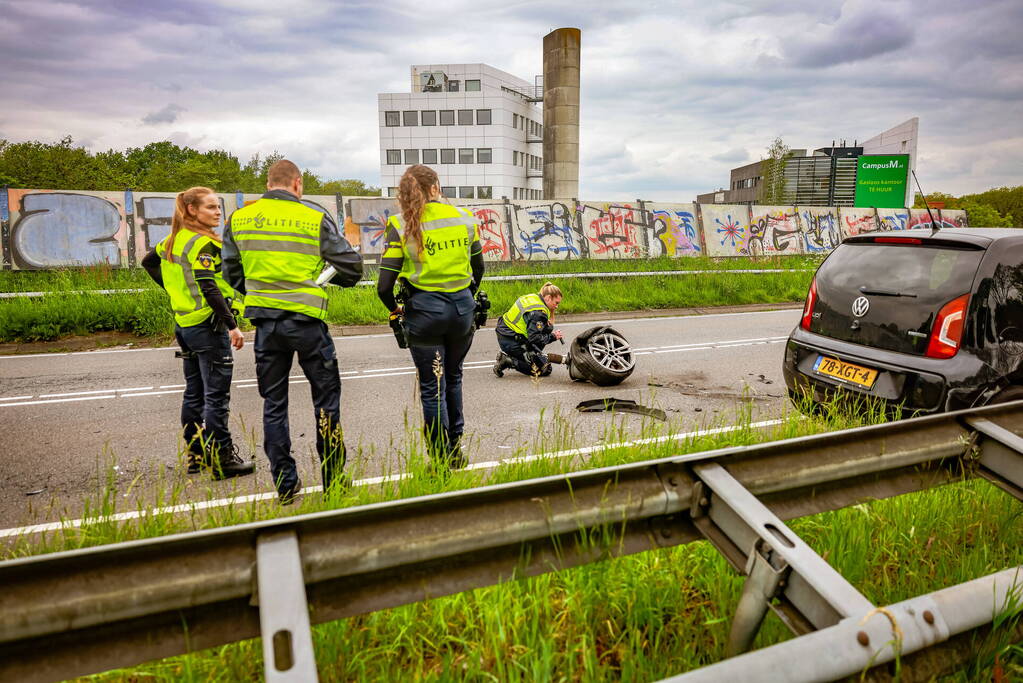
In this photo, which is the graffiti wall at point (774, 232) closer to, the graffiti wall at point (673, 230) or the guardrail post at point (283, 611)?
the graffiti wall at point (673, 230)

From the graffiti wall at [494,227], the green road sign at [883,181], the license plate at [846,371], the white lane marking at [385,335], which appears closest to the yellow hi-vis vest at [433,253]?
the license plate at [846,371]

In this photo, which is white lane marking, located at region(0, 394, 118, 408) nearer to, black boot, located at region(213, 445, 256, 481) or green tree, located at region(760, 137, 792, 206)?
black boot, located at region(213, 445, 256, 481)

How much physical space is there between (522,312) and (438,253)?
3186 mm

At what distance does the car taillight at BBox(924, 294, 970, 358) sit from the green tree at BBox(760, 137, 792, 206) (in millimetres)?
53071

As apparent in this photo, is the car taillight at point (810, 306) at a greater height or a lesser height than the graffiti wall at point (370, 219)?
lesser

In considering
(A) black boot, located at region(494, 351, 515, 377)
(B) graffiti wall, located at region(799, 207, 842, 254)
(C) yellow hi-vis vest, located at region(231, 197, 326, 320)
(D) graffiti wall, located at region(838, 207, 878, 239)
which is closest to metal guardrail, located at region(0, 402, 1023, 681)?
(C) yellow hi-vis vest, located at region(231, 197, 326, 320)

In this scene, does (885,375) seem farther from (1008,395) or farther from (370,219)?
(370,219)

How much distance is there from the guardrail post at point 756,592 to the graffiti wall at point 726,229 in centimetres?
1985

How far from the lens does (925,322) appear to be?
4.26 meters

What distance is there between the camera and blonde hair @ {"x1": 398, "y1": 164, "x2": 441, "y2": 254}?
437 centimetres

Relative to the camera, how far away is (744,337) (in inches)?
413

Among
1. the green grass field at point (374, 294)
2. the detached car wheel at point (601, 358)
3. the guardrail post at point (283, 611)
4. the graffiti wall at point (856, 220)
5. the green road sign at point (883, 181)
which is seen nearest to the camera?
the guardrail post at point (283, 611)

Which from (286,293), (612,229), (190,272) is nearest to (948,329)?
(286,293)

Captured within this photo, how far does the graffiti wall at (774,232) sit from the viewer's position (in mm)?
21812
